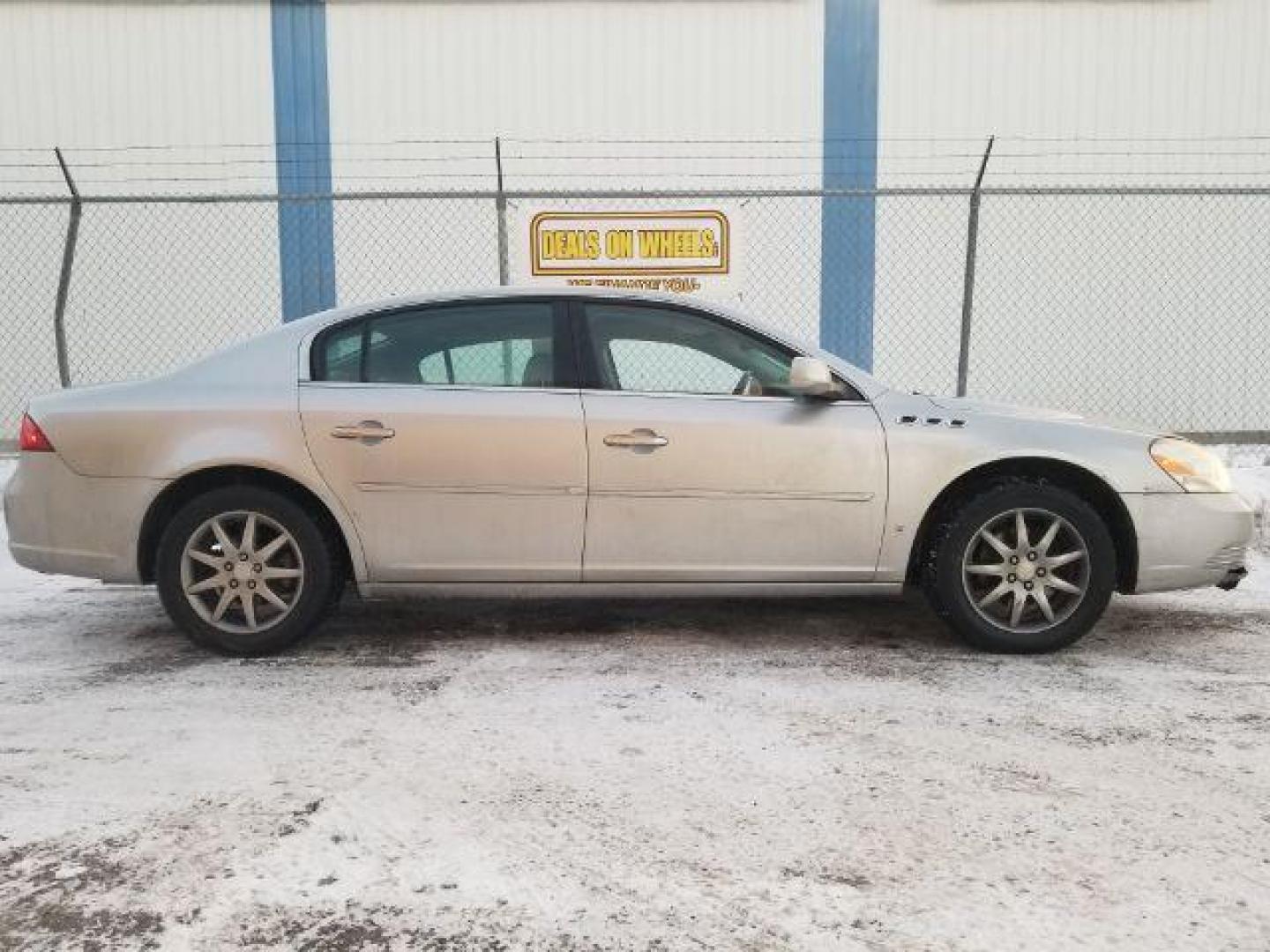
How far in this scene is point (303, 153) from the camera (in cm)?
1102

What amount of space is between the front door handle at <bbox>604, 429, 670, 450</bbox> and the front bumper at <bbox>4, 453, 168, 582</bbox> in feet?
5.83

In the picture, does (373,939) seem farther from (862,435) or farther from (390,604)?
(390,604)

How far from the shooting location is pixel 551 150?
35.7ft

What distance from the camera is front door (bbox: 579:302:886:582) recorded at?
427cm

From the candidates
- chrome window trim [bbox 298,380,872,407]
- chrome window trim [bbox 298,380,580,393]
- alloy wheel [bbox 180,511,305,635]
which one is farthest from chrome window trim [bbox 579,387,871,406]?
alloy wheel [bbox 180,511,305,635]

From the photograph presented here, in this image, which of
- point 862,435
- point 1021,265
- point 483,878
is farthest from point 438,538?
point 1021,265

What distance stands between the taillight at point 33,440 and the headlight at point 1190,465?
4432 mm

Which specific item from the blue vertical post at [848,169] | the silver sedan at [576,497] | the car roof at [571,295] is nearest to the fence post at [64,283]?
the silver sedan at [576,497]

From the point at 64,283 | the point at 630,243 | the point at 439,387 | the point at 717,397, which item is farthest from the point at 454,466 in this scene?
the point at 64,283

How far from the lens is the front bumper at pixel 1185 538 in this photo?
4.30 m

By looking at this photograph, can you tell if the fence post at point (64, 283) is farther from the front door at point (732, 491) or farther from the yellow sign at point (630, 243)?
the front door at point (732, 491)

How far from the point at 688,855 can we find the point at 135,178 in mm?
10768

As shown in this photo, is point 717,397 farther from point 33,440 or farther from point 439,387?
point 33,440

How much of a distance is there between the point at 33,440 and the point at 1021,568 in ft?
13.1
